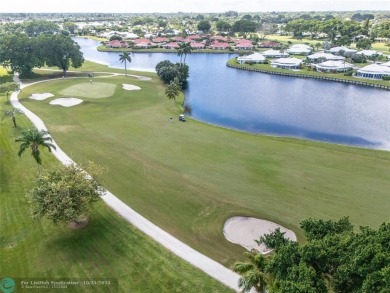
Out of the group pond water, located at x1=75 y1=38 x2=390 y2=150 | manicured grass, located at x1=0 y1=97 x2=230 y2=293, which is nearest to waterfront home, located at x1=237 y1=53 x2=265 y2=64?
pond water, located at x1=75 y1=38 x2=390 y2=150

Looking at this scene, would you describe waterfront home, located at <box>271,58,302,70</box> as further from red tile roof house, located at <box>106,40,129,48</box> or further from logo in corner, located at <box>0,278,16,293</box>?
logo in corner, located at <box>0,278,16,293</box>

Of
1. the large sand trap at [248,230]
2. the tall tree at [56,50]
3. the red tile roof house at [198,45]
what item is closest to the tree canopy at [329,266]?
the large sand trap at [248,230]

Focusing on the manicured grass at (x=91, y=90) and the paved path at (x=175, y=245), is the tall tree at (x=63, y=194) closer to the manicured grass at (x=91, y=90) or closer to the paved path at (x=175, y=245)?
the paved path at (x=175, y=245)

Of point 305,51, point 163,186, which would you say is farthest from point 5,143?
point 305,51

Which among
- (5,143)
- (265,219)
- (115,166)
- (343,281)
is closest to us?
(343,281)

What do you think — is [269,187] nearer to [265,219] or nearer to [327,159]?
[265,219]

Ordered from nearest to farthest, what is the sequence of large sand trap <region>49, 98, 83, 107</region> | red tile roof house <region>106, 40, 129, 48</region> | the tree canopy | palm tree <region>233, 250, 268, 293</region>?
the tree canopy < palm tree <region>233, 250, 268, 293</region> < large sand trap <region>49, 98, 83, 107</region> < red tile roof house <region>106, 40, 129, 48</region>
